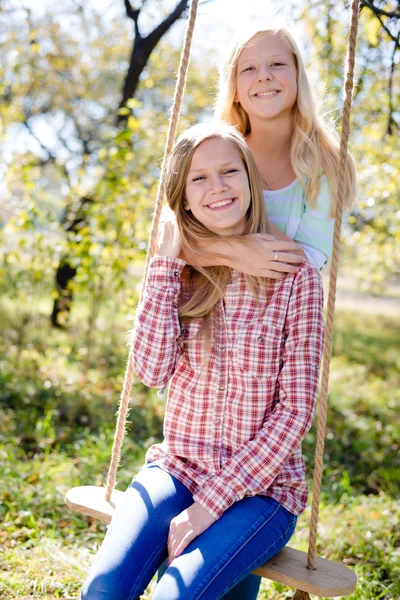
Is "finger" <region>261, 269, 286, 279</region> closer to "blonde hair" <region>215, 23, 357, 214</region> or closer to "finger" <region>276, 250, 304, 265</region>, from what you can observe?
"finger" <region>276, 250, 304, 265</region>

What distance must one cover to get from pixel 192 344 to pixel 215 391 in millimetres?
171

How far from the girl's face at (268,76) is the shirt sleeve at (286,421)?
64 cm

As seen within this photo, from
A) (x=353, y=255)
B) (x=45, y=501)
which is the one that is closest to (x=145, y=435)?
(x=45, y=501)

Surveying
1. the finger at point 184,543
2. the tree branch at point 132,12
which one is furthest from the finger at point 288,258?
the tree branch at point 132,12

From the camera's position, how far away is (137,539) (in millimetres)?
1737

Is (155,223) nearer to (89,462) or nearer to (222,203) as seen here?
(222,203)

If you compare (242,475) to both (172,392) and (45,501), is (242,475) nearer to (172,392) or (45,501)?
(172,392)

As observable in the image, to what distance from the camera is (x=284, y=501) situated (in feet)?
6.02

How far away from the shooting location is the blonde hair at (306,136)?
207 cm

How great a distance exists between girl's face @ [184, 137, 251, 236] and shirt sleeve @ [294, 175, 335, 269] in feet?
0.78

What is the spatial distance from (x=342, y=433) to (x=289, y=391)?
132 inches

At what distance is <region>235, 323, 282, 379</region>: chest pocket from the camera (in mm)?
1882

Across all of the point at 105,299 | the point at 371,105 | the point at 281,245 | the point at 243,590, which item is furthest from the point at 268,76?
the point at 371,105

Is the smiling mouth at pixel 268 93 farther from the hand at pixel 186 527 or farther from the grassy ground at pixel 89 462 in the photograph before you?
the grassy ground at pixel 89 462
